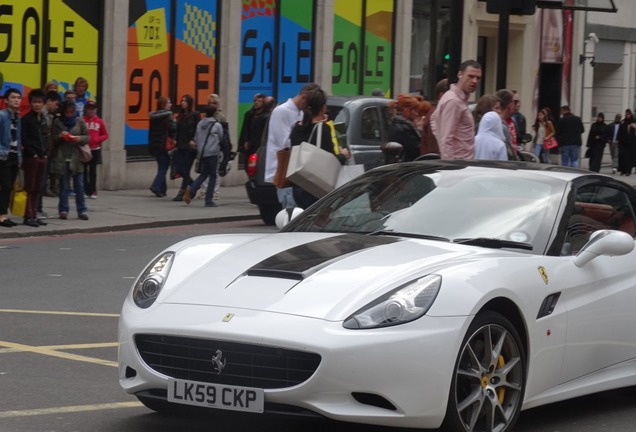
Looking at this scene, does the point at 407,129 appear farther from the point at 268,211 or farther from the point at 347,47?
the point at 347,47

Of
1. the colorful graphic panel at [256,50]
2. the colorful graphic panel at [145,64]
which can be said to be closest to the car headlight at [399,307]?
the colorful graphic panel at [145,64]

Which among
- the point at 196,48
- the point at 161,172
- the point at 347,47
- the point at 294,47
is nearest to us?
the point at 161,172

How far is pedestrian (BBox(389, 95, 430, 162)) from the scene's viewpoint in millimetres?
14586

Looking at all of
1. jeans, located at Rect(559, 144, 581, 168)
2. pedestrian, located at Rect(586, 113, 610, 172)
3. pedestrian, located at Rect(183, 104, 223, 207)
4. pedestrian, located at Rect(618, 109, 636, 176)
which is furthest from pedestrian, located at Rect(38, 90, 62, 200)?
pedestrian, located at Rect(618, 109, 636, 176)

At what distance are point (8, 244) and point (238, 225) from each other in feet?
14.6

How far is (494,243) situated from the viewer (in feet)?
22.6

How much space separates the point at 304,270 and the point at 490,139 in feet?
24.5

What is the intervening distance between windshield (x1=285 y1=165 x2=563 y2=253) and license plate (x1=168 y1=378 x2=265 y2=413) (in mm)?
1531

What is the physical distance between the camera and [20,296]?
11.8m

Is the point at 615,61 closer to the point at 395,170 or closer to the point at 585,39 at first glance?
the point at 585,39

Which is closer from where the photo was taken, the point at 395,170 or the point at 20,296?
the point at 395,170

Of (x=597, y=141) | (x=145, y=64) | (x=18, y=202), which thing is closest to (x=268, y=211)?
(x=18, y=202)

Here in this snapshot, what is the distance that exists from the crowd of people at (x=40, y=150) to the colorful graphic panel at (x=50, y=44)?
209 cm

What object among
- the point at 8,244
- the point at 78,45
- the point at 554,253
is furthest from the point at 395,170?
the point at 78,45
